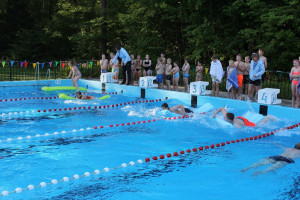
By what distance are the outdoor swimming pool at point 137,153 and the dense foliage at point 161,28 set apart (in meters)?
6.71

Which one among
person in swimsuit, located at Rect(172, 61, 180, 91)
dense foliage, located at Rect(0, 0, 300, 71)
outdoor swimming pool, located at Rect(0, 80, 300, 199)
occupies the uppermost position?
dense foliage, located at Rect(0, 0, 300, 71)

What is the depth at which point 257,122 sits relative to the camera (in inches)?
420

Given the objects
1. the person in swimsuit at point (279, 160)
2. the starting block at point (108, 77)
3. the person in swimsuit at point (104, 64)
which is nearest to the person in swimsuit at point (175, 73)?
the starting block at point (108, 77)

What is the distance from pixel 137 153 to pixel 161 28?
19.0 metres

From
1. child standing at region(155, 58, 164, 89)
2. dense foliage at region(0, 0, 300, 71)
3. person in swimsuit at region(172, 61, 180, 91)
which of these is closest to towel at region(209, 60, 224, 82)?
person in swimsuit at region(172, 61, 180, 91)

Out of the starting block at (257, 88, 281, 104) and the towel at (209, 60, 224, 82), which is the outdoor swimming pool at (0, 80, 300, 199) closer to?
the starting block at (257, 88, 281, 104)

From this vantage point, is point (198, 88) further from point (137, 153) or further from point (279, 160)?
point (279, 160)

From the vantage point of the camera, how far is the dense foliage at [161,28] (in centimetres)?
1792

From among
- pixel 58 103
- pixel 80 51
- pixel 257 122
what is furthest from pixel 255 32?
pixel 80 51

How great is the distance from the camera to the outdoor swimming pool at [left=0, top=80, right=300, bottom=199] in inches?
252

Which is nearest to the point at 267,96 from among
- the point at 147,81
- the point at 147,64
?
the point at 147,81

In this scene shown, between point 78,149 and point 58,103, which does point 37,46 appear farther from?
point 78,149

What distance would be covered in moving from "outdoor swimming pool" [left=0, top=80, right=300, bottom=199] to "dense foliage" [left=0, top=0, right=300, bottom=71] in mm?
6715

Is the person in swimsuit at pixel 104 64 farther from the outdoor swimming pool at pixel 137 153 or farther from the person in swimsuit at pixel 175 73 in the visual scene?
the outdoor swimming pool at pixel 137 153
